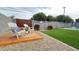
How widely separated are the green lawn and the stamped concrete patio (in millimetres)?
64

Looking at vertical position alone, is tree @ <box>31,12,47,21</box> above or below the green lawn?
above

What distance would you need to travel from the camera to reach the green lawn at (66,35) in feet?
7.64

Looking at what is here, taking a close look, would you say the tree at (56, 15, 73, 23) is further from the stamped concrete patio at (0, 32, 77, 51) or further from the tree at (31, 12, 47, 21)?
the stamped concrete patio at (0, 32, 77, 51)

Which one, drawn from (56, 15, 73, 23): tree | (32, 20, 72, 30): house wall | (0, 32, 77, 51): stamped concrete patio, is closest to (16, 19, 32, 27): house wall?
(32, 20, 72, 30): house wall

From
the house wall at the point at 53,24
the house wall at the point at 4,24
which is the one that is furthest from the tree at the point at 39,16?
the house wall at the point at 4,24

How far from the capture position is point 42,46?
91.6 inches

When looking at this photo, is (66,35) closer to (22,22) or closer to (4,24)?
(22,22)

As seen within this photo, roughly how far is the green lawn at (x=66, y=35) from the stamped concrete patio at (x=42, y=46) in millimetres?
64

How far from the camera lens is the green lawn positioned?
233 cm

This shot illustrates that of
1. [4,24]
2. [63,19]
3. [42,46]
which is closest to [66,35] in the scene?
[63,19]

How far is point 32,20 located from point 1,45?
603 mm

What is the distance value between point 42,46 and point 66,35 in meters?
0.41

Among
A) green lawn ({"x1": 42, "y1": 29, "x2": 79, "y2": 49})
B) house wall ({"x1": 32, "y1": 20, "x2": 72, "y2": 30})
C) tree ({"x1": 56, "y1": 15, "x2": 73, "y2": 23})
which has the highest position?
tree ({"x1": 56, "y1": 15, "x2": 73, "y2": 23})
